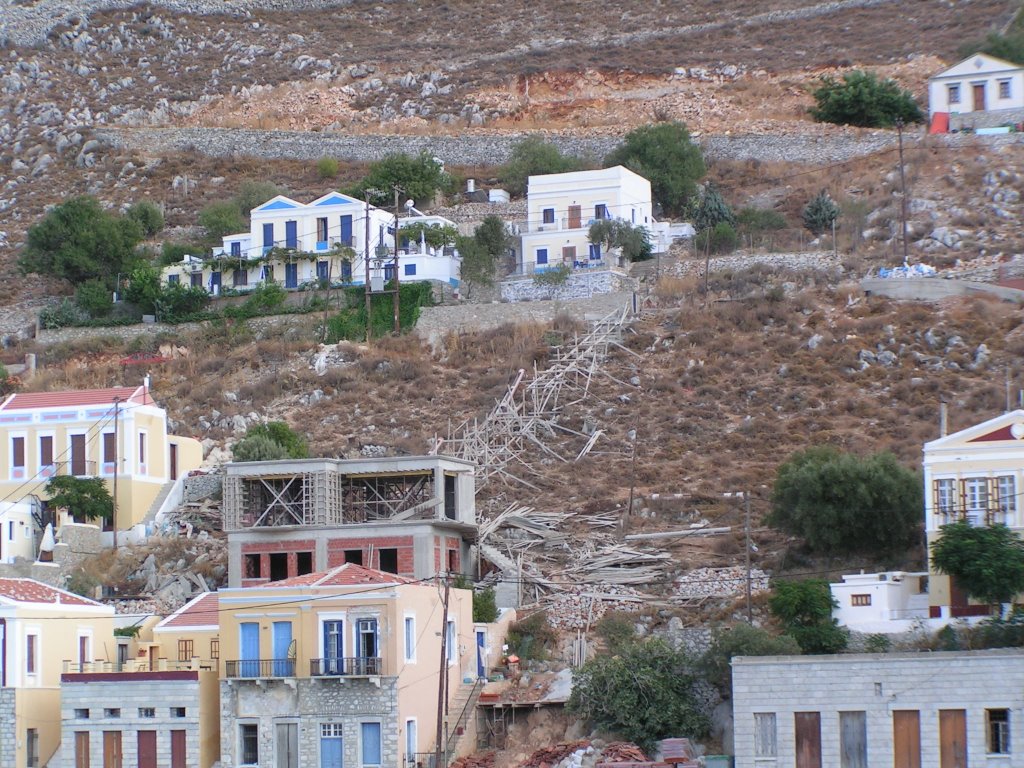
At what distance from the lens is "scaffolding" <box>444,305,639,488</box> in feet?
219

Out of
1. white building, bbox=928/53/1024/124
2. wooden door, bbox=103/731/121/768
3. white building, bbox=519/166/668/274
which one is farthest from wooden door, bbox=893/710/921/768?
white building, bbox=928/53/1024/124

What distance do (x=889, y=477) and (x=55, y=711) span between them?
2387cm

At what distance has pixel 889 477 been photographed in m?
53.4

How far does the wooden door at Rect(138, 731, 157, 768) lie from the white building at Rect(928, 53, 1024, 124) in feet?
200

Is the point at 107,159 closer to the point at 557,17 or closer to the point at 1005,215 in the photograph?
the point at 557,17

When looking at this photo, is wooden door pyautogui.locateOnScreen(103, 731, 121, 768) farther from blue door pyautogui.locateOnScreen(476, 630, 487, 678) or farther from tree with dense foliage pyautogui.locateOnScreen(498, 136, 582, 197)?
tree with dense foliage pyautogui.locateOnScreen(498, 136, 582, 197)

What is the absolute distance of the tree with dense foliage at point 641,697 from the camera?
46281mm

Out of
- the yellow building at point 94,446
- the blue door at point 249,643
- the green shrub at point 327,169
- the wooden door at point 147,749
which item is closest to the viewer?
the blue door at point 249,643

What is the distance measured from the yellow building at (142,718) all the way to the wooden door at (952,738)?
18211 mm

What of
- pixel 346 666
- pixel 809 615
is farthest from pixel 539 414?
pixel 346 666

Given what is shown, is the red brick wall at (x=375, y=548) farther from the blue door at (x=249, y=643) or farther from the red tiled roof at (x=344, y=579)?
the blue door at (x=249, y=643)

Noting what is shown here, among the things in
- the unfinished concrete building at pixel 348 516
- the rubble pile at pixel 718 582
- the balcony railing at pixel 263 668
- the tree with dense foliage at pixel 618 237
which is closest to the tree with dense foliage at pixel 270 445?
the unfinished concrete building at pixel 348 516

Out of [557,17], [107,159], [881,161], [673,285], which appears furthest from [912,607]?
[557,17]

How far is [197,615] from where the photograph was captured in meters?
52.7
